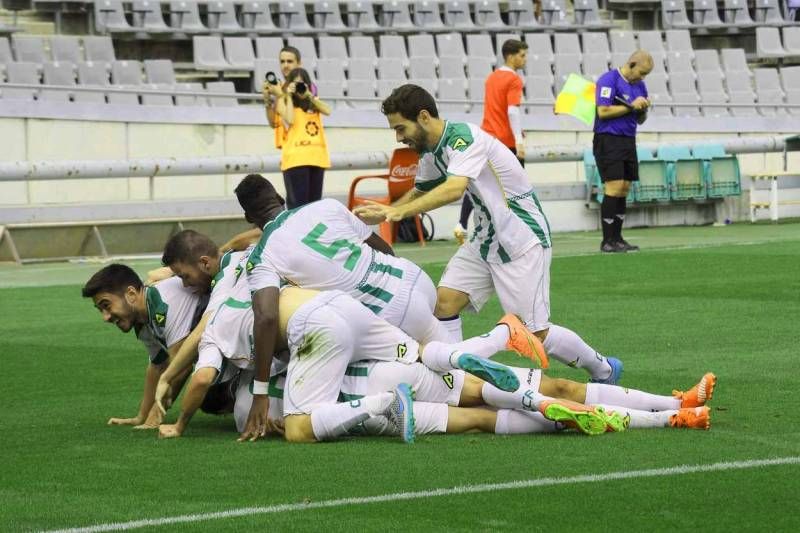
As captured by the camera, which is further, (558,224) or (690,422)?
(558,224)

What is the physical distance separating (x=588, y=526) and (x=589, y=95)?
624 inches

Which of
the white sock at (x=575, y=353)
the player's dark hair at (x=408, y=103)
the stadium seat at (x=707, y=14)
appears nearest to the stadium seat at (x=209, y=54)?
the stadium seat at (x=707, y=14)

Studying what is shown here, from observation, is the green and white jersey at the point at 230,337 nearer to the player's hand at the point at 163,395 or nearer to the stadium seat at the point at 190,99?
the player's hand at the point at 163,395

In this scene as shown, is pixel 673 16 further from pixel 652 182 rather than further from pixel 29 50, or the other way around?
pixel 29 50

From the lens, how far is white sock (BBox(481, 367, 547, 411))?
24.4ft

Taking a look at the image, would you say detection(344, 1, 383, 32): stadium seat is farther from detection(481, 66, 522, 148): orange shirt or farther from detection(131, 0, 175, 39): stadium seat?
detection(481, 66, 522, 148): orange shirt

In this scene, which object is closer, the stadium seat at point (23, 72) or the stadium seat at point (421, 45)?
the stadium seat at point (23, 72)

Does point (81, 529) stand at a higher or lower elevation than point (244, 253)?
lower

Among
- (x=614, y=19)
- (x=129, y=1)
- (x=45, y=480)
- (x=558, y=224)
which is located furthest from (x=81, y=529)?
(x=614, y=19)

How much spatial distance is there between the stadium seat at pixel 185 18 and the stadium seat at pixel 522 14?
634 centimetres

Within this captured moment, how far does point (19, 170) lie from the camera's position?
1797 cm

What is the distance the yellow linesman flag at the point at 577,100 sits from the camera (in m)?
20.6

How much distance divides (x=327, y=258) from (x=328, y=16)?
23.2 metres

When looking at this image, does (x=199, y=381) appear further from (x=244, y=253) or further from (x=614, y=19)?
(x=614, y=19)
